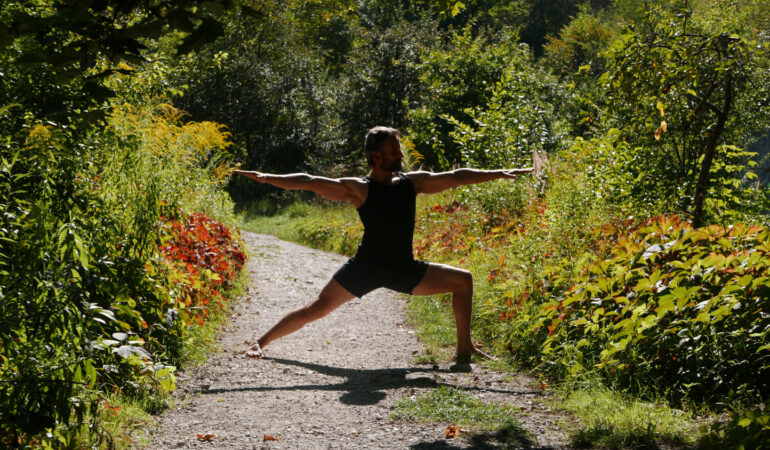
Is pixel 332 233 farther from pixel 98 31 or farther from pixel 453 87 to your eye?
pixel 98 31

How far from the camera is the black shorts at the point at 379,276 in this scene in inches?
216

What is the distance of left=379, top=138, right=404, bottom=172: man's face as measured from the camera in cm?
538

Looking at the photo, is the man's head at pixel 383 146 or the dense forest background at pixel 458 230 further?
the man's head at pixel 383 146

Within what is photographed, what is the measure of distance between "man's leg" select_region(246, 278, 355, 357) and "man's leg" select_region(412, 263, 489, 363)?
0.61 meters

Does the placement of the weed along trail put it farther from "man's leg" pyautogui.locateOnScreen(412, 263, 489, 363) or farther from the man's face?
the man's face

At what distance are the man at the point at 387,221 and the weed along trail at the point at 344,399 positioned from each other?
1.99 feet

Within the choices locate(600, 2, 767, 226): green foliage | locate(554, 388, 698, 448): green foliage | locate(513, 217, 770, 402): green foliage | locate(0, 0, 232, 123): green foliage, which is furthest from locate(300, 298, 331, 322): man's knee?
locate(0, 0, 232, 123): green foliage

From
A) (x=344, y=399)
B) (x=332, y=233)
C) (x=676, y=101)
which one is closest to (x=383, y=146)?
(x=344, y=399)

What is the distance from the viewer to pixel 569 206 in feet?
21.6

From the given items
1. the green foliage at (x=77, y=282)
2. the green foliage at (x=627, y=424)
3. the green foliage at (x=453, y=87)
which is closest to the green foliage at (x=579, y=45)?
the green foliage at (x=453, y=87)

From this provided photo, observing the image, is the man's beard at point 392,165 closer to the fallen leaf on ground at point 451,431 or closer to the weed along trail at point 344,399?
the weed along trail at point 344,399

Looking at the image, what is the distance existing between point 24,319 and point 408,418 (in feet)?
7.39

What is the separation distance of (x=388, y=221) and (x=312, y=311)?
100cm

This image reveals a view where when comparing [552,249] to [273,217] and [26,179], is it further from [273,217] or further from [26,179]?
[273,217]
